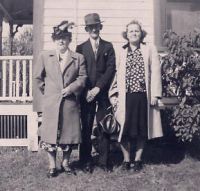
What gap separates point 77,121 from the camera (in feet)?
20.5

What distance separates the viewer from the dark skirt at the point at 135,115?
6.48 m

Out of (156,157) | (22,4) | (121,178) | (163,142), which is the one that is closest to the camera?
(121,178)

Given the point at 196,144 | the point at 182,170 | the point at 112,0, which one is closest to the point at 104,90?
the point at 182,170

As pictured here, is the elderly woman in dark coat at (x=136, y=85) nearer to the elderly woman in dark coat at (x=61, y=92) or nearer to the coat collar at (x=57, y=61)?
the elderly woman in dark coat at (x=61, y=92)

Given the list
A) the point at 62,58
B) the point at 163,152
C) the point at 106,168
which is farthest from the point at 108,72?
the point at 163,152

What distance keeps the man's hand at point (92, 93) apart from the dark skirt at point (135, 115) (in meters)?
0.48

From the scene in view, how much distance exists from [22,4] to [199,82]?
9327 mm

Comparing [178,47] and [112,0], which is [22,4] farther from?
[178,47]

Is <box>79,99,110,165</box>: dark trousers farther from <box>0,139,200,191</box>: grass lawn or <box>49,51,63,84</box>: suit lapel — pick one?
<box>49,51,63,84</box>: suit lapel

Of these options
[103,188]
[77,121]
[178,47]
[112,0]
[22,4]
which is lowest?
[103,188]

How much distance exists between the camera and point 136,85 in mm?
6461

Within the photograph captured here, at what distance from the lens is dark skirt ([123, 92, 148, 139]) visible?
21.3 feet

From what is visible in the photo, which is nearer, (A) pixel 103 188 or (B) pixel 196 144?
(A) pixel 103 188

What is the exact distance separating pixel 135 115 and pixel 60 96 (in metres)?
1.15
